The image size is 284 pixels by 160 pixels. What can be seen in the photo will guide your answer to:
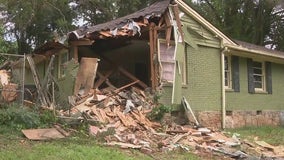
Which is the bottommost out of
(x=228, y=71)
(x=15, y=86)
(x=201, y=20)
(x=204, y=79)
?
(x=15, y=86)

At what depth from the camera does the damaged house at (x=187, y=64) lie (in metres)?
16.0

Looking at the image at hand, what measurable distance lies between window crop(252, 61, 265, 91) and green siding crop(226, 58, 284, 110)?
0.48m

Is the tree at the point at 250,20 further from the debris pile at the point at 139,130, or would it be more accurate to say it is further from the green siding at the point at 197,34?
the debris pile at the point at 139,130

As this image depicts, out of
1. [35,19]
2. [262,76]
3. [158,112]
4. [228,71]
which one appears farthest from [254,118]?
[35,19]

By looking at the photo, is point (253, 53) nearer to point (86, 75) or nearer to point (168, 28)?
point (168, 28)

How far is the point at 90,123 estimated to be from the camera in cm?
1270

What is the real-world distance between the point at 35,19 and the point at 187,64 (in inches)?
712

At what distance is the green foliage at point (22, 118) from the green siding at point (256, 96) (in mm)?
9768

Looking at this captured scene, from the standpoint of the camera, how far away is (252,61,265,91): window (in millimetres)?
22105

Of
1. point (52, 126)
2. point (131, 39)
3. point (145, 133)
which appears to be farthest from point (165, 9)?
point (52, 126)

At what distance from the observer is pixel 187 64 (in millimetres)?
18031

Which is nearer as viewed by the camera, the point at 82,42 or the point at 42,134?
the point at 42,134

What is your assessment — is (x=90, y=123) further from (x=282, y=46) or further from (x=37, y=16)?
(x=282, y=46)

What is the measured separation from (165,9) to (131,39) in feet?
8.01
